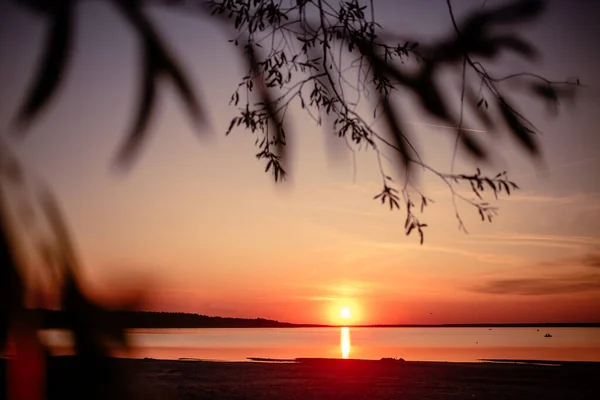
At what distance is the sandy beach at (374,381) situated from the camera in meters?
13.4

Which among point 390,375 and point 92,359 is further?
point 390,375

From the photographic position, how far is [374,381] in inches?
619

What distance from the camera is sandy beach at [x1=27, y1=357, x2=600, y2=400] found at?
1338 centimetres

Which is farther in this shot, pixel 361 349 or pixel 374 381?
pixel 361 349

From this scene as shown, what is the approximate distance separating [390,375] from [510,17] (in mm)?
16476

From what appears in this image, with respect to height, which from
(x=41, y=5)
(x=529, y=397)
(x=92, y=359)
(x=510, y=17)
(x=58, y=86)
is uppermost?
(x=510, y=17)

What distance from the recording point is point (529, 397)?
44.4 feet

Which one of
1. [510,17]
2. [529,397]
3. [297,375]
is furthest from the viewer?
[297,375]

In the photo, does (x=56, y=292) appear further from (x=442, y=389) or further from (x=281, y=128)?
(x=442, y=389)

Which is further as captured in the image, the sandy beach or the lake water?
the lake water

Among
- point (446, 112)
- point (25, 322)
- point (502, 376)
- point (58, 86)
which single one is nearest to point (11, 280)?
point (25, 322)

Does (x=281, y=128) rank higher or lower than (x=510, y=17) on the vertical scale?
lower

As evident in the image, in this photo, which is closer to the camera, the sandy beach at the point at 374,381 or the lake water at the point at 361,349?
the sandy beach at the point at 374,381

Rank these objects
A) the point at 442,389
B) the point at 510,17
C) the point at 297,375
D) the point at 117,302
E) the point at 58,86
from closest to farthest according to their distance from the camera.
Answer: the point at 117,302
the point at 58,86
the point at 510,17
the point at 442,389
the point at 297,375
